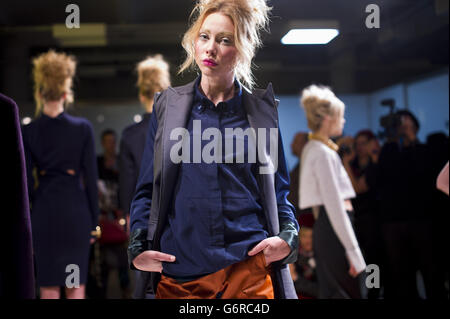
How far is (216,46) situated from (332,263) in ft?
5.43

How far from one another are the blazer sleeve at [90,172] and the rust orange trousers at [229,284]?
59.7 inches

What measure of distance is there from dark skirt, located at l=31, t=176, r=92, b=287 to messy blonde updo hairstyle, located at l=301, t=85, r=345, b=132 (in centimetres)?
138

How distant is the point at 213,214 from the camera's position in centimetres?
156

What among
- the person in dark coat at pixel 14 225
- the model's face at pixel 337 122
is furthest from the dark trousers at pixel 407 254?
the person in dark coat at pixel 14 225

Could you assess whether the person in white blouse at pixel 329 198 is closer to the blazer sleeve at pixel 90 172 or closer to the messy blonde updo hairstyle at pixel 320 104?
the messy blonde updo hairstyle at pixel 320 104

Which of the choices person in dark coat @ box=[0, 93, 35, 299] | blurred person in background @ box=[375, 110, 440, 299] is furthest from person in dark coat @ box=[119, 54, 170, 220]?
blurred person in background @ box=[375, 110, 440, 299]

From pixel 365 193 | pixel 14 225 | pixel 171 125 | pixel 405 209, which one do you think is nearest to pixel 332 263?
pixel 365 193

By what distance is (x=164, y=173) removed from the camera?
1.58m

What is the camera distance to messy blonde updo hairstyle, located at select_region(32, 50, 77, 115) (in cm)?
273

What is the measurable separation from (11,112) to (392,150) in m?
2.70

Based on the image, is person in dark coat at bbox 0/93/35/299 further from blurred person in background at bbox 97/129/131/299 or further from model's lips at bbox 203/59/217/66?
blurred person in background at bbox 97/129/131/299

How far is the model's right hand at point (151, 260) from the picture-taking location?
61.9 inches

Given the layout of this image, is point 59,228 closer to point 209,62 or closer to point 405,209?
point 209,62
